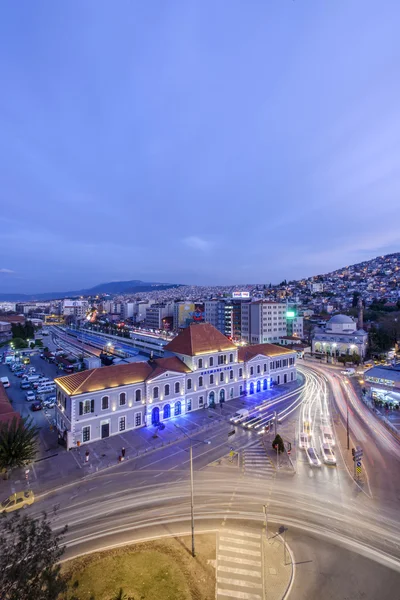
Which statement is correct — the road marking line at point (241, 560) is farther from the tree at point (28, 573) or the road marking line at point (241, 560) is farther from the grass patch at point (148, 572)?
the tree at point (28, 573)

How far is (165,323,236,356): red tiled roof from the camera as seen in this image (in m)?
46.2

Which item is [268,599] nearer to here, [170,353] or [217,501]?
[217,501]

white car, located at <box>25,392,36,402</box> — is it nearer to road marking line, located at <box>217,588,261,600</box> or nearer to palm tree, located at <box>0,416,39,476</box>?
palm tree, located at <box>0,416,39,476</box>

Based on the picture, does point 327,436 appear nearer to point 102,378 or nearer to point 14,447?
point 102,378

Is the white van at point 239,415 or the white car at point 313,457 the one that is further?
the white van at point 239,415

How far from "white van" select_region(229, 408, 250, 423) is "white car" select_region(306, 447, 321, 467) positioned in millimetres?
10263

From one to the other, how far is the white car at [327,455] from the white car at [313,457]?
2.42ft

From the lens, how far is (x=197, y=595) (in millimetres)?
16000

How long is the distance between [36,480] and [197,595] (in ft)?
61.3

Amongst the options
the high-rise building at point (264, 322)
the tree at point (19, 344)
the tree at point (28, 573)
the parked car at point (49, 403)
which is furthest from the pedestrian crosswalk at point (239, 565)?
the tree at point (19, 344)

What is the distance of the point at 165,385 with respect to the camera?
4125 centimetres

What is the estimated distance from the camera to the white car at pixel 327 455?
1172 inches

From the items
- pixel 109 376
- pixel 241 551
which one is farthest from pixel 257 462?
pixel 109 376

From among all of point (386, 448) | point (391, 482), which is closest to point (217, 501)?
point (391, 482)
